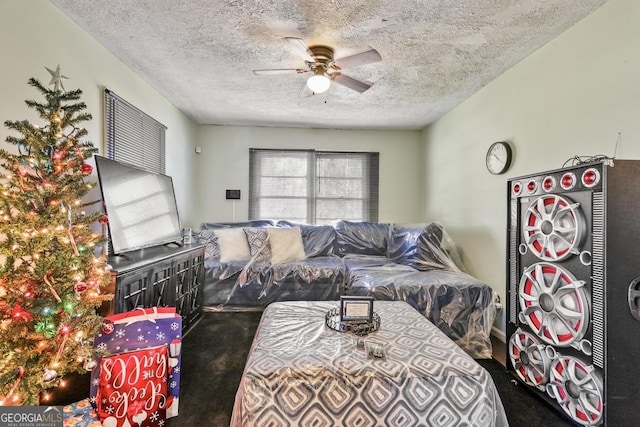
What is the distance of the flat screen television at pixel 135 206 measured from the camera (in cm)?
200

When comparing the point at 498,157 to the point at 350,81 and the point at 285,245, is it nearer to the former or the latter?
the point at 350,81

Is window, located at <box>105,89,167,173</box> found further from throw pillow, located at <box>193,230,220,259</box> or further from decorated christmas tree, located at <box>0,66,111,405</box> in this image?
decorated christmas tree, located at <box>0,66,111,405</box>

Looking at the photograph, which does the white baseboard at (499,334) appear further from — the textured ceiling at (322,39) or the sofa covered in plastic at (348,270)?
the textured ceiling at (322,39)

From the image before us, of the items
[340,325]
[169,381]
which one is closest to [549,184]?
[340,325]

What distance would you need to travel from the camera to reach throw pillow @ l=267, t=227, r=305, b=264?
3438mm

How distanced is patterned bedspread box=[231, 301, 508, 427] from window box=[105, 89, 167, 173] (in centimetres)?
218

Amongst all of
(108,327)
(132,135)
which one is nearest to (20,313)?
(108,327)

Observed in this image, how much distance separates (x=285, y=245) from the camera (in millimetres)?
3541

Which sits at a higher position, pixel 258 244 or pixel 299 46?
pixel 299 46

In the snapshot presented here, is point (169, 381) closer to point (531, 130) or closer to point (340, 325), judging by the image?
point (340, 325)

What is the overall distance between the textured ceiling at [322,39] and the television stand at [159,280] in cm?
162

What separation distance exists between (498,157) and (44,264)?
10.8 feet

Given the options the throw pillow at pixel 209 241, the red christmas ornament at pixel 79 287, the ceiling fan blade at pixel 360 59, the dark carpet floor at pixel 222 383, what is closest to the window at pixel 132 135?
the throw pillow at pixel 209 241

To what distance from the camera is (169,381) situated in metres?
1.62
